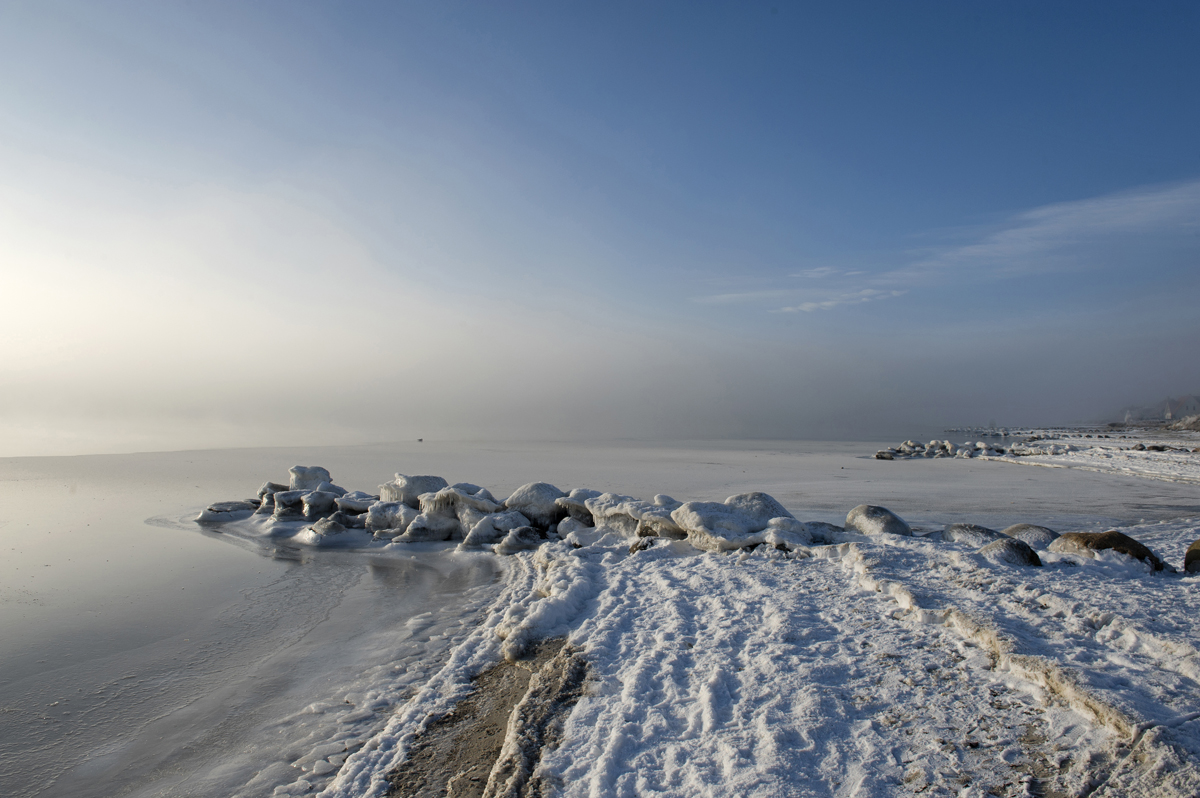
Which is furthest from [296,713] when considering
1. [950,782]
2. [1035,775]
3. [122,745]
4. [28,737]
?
[1035,775]

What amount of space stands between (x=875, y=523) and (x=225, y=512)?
12.0 meters

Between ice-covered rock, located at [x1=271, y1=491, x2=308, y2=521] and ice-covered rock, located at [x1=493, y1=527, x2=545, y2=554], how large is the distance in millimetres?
5055

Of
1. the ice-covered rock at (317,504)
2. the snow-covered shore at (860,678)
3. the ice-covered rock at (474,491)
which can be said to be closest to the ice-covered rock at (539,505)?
the ice-covered rock at (474,491)

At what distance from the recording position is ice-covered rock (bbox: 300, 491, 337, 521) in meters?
11.7

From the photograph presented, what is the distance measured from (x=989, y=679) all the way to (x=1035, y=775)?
3.20ft

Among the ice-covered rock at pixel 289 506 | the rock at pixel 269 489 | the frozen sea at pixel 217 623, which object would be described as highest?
the rock at pixel 269 489

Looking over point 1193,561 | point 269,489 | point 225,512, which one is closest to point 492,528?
point 225,512

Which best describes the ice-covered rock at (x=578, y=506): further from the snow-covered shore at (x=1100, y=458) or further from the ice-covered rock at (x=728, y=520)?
the snow-covered shore at (x=1100, y=458)

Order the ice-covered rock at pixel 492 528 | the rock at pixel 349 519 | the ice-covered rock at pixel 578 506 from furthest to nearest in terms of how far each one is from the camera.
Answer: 1. the rock at pixel 349 519
2. the ice-covered rock at pixel 578 506
3. the ice-covered rock at pixel 492 528

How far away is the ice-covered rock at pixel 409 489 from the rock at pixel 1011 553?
29.5 ft

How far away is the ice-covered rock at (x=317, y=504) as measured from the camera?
11664 mm

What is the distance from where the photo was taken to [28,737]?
12.8 ft

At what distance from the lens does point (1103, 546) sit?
6.26m

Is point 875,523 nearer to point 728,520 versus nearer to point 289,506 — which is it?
point 728,520
